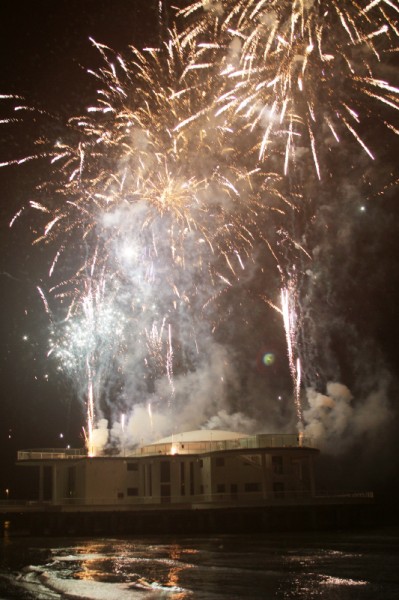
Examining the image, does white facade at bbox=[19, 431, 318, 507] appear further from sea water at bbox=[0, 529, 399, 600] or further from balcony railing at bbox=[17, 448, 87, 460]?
sea water at bbox=[0, 529, 399, 600]

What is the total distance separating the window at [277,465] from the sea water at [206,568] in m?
7.12

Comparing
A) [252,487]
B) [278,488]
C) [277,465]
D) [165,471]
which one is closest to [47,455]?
[165,471]

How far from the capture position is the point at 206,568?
2450 cm

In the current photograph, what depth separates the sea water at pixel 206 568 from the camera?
20.0 meters

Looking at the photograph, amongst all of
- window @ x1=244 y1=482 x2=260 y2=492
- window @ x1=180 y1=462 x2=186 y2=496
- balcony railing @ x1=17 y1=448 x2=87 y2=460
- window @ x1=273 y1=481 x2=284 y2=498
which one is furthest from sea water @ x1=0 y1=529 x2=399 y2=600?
balcony railing @ x1=17 y1=448 x2=87 y2=460

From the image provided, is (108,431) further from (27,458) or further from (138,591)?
(138,591)

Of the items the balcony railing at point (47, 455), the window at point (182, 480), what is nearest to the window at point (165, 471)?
the window at point (182, 480)

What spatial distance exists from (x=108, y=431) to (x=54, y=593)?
34944 millimetres

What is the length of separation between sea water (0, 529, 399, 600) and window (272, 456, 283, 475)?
7119 mm

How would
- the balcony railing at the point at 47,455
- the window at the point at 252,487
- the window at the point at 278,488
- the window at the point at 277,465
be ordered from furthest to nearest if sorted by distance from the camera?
the balcony railing at the point at 47,455 → the window at the point at 252,487 → the window at the point at 277,465 → the window at the point at 278,488

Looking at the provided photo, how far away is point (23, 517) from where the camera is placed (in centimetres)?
4241

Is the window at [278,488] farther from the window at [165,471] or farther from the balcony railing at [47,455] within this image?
the balcony railing at [47,455]

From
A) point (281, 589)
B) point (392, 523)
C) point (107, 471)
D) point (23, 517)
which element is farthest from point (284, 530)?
point (281, 589)

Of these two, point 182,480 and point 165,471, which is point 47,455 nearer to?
point 165,471
